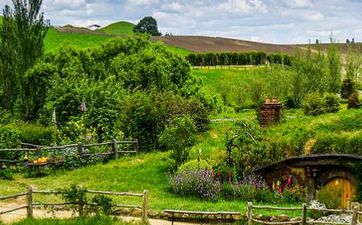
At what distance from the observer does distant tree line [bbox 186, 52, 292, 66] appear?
87419 mm

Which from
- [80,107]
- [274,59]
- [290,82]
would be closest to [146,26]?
[274,59]

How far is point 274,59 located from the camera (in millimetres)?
87562

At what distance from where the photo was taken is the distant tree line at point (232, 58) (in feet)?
287

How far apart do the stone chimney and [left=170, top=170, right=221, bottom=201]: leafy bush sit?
5.61 metres

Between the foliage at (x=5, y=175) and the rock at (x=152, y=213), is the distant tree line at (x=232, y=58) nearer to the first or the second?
the foliage at (x=5, y=175)

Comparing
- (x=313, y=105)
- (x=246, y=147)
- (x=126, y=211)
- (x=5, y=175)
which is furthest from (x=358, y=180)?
(x=313, y=105)

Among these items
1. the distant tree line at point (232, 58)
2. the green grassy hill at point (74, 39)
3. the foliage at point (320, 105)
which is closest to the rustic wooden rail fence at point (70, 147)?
the foliage at point (320, 105)

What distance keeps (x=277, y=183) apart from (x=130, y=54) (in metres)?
24.4

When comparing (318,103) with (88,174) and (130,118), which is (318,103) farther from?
(88,174)

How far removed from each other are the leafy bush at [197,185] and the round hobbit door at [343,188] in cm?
437

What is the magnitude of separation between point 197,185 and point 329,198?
5234 mm

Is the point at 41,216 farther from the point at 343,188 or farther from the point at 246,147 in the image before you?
the point at 343,188

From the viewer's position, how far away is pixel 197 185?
994 inches

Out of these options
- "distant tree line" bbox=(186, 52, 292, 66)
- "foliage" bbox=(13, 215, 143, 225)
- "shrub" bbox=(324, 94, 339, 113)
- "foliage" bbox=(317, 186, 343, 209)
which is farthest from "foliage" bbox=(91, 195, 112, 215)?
"distant tree line" bbox=(186, 52, 292, 66)
